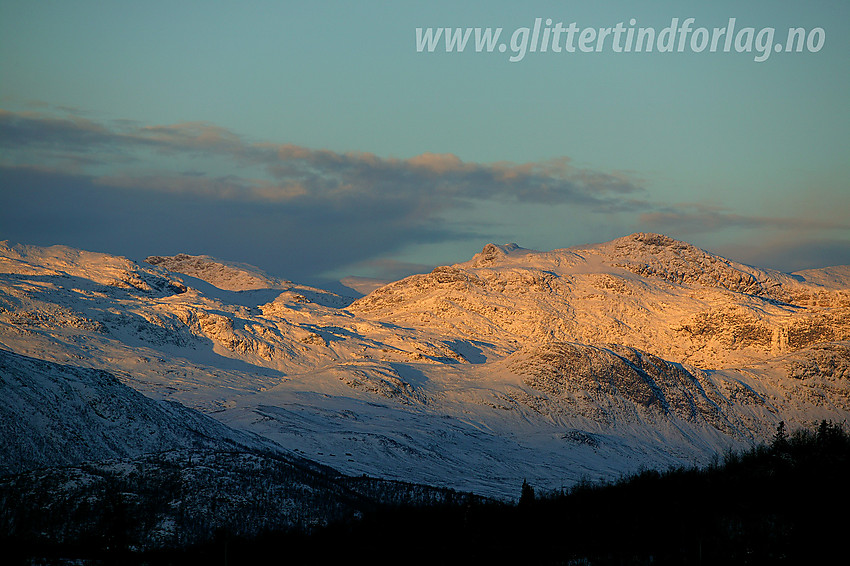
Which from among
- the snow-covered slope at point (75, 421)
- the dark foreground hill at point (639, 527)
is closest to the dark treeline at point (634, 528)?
the dark foreground hill at point (639, 527)

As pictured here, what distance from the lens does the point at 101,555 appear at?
7075 cm

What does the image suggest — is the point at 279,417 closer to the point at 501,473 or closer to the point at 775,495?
the point at 501,473

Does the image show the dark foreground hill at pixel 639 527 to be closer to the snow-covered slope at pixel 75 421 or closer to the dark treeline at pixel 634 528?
the dark treeline at pixel 634 528

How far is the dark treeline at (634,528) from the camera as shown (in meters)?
61.4

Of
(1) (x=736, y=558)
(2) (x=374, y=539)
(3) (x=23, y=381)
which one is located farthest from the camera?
(3) (x=23, y=381)

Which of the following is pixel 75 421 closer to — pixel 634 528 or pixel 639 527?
pixel 634 528

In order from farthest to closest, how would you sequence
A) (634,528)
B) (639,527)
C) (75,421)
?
(75,421) → (639,527) → (634,528)

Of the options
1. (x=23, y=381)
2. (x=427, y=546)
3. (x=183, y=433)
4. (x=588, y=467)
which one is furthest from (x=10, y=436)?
(x=588, y=467)

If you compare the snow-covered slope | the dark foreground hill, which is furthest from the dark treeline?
the snow-covered slope

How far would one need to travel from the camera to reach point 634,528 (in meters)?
75.1

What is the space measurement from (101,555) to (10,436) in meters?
42.1

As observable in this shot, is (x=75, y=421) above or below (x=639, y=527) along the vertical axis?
below

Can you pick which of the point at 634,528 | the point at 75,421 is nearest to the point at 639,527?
the point at 634,528

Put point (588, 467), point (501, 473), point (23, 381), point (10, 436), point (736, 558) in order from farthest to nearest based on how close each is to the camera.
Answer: point (588, 467)
point (501, 473)
point (23, 381)
point (10, 436)
point (736, 558)
